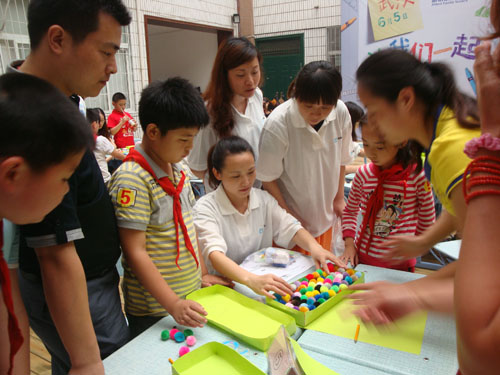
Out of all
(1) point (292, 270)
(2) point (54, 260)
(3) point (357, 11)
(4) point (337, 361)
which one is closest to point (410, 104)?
(4) point (337, 361)

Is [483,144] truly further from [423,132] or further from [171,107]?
[171,107]

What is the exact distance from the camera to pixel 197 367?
924mm

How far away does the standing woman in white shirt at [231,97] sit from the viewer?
1780mm

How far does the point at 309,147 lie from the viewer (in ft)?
5.98

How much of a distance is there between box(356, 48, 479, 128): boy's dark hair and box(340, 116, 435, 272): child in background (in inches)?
24.8

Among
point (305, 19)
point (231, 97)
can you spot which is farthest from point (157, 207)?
point (305, 19)

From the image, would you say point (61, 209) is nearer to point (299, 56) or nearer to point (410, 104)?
point (410, 104)

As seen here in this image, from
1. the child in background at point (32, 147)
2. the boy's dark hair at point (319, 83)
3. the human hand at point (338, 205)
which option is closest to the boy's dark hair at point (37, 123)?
the child in background at point (32, 147)

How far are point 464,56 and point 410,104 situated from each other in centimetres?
336

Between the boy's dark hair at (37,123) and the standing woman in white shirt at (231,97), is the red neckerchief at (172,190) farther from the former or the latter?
the standing woman in white shirt at (231,97)

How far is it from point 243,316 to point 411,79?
804 mm

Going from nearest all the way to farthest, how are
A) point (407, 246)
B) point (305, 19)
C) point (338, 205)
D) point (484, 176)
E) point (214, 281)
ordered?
1. point (484, 176)
2. point (407, 246)
3. point (214, 281)
4. point (338, 205)
5. point (305, 19)

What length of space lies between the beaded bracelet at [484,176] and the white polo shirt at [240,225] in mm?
1124

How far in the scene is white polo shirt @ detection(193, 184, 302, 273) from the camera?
1.55 meters
